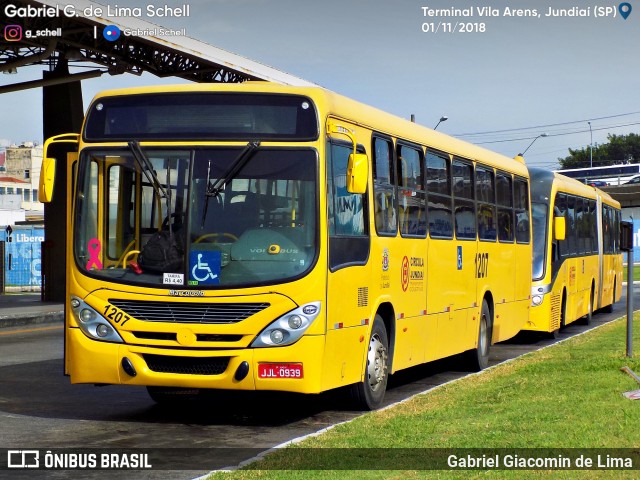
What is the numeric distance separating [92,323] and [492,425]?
3663mm

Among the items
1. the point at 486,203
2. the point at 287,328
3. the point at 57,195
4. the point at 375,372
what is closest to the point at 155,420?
the point at 287,328

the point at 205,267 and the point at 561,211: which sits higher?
the point at 561,211

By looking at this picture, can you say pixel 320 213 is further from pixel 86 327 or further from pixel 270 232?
pixel 86 327

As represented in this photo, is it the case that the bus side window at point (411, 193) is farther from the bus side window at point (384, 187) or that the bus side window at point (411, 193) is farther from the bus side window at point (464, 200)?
the bus side window at point (464, 200)

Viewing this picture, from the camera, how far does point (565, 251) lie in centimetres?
2366

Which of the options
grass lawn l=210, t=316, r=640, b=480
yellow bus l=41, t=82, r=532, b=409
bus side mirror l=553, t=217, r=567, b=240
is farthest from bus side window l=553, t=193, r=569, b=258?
yellow bus l=41, t=82, r=532, b=409

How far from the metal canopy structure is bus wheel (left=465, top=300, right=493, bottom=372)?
12.4 metres

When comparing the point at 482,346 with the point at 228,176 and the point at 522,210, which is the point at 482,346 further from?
the point at 228,176

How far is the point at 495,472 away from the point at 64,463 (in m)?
3.21

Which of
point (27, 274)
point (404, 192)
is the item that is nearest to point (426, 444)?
point (404, 192)

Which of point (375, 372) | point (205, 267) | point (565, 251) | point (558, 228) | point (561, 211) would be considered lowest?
point (375, 372)

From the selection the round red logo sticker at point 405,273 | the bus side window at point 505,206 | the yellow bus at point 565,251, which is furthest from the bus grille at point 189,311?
the yellow bus at point 565,251

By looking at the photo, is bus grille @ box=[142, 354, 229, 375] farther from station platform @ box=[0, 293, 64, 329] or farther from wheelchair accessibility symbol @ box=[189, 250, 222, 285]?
station platform @ box=[0, 293, 64, 329]

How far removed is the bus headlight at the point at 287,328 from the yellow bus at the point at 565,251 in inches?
446
